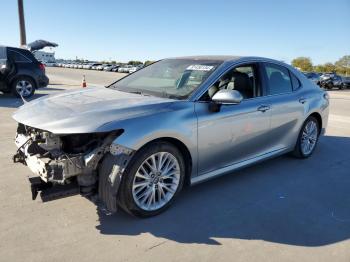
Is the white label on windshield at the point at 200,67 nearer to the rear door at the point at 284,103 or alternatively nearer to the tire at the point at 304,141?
the rear door at the point at 284,103

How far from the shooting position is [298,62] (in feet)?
326

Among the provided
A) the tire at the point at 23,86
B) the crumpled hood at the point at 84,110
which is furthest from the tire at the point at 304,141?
the tire at the point at 23,86

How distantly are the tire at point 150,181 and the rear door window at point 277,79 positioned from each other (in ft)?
6.17

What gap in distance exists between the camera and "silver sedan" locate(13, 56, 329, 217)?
3074 millimetres

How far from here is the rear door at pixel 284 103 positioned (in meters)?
4.65

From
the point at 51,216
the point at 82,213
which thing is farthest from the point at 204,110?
the point at 51,216

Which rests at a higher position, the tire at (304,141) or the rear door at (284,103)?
the rear door at (284,103)

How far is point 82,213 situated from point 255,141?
7.40ft

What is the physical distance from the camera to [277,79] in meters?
4.88

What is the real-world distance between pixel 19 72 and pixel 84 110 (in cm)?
912

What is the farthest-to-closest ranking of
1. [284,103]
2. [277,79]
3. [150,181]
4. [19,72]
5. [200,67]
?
1. [19,72]
2. [277,79]
3. [284,103]
4. [200,67]
5. [150,181]

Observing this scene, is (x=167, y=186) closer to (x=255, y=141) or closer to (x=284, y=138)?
(x=255, y=141)

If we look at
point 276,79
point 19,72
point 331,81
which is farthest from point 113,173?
point 331,81

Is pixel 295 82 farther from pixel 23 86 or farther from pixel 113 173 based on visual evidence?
pixel 23 86
